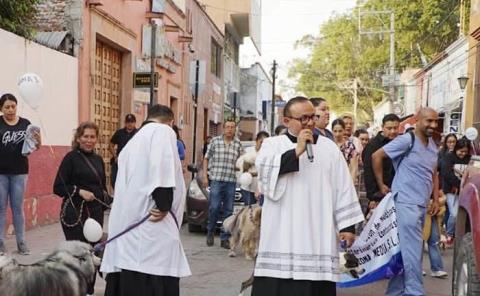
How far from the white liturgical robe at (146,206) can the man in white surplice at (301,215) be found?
0.78 meters

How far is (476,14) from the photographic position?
21.0 m

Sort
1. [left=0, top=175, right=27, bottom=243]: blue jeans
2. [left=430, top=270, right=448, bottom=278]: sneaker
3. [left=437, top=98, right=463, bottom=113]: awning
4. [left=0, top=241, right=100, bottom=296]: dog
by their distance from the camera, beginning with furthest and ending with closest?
[left=437, top=98, right=463, bottom=113]: awning
[left=430, top=270, right=448, bottom=278]: sneaker
[left=0, top=175, right=27, bottom=243]: blue jeans
[left=0, top=241, right=100, bottom=296]: dog

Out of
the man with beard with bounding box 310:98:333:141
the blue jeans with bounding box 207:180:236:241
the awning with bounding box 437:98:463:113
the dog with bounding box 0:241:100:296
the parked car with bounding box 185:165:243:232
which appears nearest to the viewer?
the dog with bounding box 0:241:100:296

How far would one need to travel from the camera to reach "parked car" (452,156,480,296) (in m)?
4.99

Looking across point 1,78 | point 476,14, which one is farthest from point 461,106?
point 1,78

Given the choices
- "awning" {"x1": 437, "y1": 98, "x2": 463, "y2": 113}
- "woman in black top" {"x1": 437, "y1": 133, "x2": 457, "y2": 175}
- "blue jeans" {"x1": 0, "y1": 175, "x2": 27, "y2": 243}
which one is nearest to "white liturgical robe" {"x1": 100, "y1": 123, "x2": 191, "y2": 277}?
"blue jeans" {"x1": 0, "y1": 175, "x2": 27, "y2": 243}

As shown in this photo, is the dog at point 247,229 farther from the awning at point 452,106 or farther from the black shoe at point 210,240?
the awning at point 452,106

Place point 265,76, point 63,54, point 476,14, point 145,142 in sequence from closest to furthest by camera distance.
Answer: point 145,142 → point 63,54 → point 476,14 → point 265,76

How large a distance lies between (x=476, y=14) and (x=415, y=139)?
16494mm

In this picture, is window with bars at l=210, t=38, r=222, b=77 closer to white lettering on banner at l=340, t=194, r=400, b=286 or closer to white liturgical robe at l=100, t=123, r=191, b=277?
white lettering on banner at l=340, t=194, r=400, b=286

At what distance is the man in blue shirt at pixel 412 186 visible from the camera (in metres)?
6.01

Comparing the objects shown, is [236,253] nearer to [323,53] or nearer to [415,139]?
[415,139]

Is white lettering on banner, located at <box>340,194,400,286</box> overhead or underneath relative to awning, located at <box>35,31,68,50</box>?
underneath

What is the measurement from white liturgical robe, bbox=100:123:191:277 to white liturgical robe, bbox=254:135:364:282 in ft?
2.60
